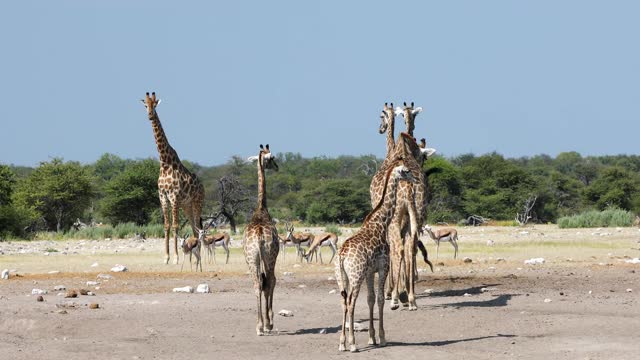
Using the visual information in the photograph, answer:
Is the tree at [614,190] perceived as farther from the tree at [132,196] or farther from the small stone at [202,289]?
the small stone at [202,289]

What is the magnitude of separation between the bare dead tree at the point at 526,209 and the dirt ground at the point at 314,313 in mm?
19943

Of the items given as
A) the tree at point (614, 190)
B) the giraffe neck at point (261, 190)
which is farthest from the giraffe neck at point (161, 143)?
the tree at point (614, 190)

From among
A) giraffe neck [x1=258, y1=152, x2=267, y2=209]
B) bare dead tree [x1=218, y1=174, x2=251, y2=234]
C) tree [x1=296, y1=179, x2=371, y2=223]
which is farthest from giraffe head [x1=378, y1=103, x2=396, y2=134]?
tree [x1=296, y1=179, x2=371, y2=223]

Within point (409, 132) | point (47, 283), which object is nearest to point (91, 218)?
point (47, 283)

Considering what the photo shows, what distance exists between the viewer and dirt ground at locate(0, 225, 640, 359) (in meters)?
12.5

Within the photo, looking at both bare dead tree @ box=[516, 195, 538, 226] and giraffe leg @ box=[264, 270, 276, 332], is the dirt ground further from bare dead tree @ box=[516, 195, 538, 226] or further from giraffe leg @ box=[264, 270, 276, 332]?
bare dead tree @ box=[516, 195, 538, 226]

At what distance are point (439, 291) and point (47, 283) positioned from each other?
736cm

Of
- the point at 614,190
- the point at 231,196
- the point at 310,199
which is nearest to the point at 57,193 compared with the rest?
the point at 231,196

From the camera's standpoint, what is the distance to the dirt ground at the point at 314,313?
1252 cm

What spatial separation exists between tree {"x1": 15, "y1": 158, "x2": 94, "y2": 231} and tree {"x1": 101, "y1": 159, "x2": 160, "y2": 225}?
3.70 feet

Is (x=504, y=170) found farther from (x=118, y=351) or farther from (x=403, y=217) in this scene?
(x=118, y=351)

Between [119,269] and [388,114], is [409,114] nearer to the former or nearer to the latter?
[388,114]

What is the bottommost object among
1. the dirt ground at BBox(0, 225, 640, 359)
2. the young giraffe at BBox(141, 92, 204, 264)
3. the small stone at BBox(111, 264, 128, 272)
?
the dirt ground at BBox(0, 225, 640, 359)

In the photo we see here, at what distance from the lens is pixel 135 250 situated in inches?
1139
